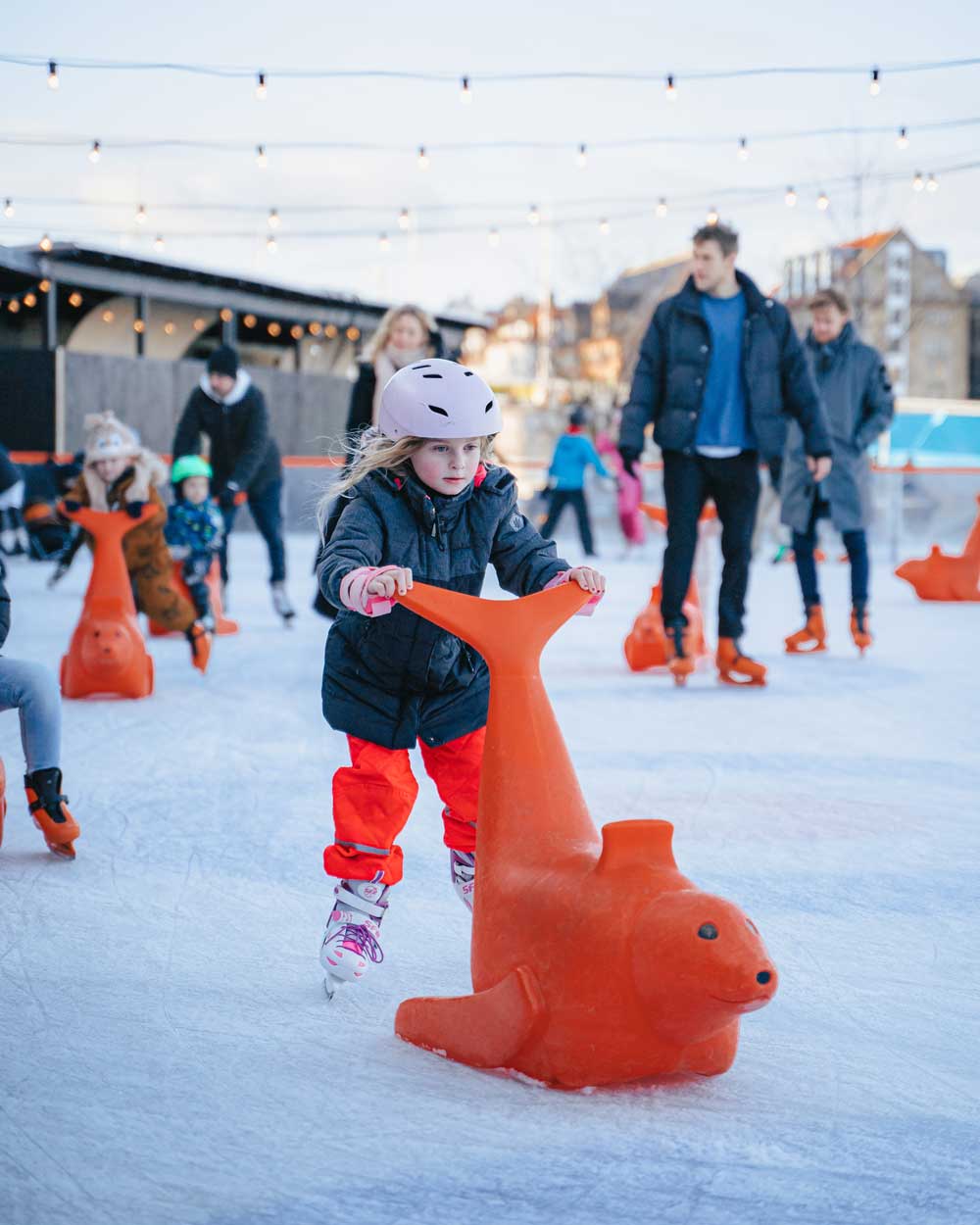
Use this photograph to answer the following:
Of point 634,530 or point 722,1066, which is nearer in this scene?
point 722,1066

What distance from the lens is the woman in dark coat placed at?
7.17 meters

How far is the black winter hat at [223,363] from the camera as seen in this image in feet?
26.3

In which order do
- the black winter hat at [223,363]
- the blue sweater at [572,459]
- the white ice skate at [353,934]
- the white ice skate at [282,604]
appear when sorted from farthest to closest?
the blue sweater at [572,459]
the white ice skate at [282,604]
the black winter hat at [223,363]
the white ice skate at [353,934]

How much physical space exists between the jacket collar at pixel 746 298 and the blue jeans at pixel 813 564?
1.47 meters

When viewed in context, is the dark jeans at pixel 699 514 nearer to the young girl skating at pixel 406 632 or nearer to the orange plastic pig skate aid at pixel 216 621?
the orange plastic pig skate aid at pixel 216 621

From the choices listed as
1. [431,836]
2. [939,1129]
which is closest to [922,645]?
[431,836]

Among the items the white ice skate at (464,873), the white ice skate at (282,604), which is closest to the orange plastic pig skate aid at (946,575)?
the white ice skate at (282,604)

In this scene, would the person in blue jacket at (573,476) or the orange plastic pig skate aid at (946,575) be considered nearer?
the orange plastic pig skate aid at (946,575)

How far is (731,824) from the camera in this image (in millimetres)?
3721

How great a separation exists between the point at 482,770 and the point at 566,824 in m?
0.17

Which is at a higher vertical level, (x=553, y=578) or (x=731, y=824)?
(x=553, y=578)

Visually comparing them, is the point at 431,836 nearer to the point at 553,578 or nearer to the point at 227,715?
the point at 553,578

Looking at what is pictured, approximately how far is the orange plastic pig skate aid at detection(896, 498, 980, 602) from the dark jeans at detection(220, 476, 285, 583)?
4.27 metres

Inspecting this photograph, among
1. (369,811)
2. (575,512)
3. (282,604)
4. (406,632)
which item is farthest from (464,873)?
(575,512)
